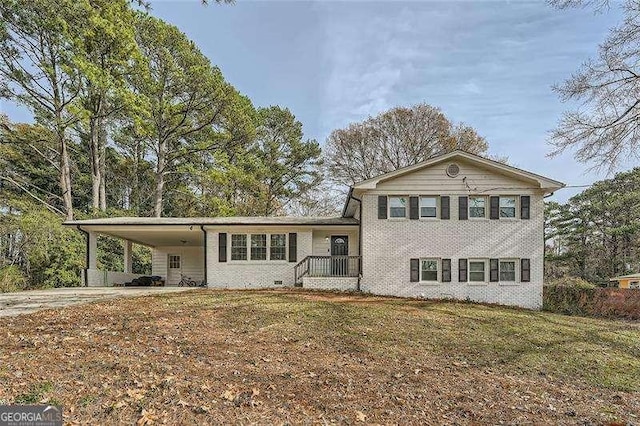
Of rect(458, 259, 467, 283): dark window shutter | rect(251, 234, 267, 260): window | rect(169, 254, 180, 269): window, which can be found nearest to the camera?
rect(458, 259, 467, 283): dark window shutter

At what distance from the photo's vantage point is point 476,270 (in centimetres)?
1562

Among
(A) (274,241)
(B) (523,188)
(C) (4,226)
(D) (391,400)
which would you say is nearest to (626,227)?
(B) (523,188)

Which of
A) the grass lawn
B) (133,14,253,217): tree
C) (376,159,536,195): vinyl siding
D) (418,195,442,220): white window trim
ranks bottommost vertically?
the grass lawn

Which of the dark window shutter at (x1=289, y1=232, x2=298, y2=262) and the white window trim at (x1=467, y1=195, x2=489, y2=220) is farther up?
the white window trim at (x1=467, y1=195, x2=489, y2=220)

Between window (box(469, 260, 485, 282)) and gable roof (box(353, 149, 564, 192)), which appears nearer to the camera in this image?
gable roof (box(353, 149, 564, 192))

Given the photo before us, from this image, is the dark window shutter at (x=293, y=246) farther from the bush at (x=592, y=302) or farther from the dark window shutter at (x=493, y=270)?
the bush at (x=592, y=302)

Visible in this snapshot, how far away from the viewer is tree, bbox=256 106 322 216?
1304 inches

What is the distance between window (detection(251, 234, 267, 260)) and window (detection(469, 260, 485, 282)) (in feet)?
27.2

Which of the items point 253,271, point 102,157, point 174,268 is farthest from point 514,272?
point 102,157

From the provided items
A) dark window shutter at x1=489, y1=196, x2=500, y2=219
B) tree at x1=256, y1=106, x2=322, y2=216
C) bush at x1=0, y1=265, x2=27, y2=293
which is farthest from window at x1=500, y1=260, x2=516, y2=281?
bush at x1=0, y1=265, x2=27, y2=293

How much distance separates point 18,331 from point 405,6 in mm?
11321

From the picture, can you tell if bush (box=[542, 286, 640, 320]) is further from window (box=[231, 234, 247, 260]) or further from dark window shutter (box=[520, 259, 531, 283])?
window (box=[231, 234, 247, 260])

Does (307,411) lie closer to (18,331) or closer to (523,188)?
(18,331)

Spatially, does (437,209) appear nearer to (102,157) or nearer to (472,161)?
(472,161)
